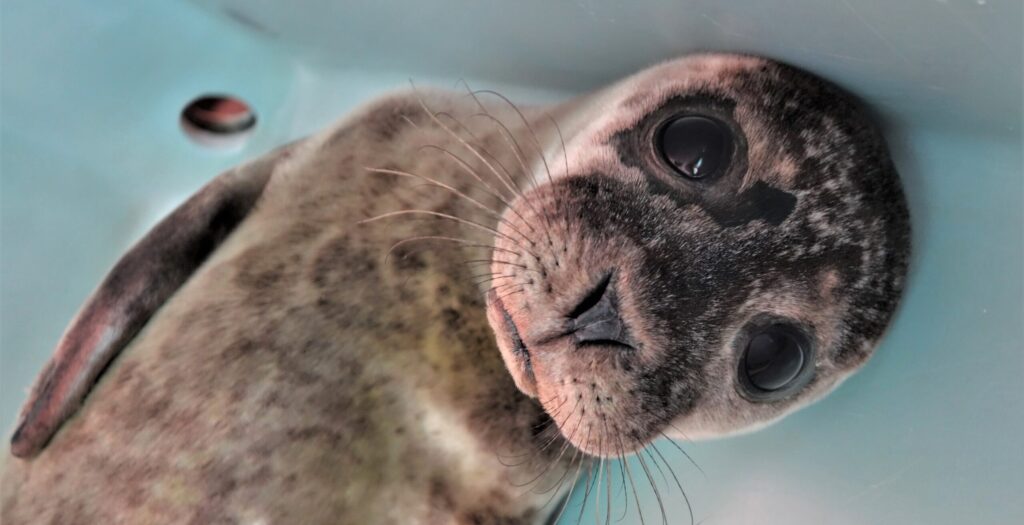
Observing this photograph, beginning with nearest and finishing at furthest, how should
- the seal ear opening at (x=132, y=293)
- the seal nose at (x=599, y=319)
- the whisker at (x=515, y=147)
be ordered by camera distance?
the seal nose at (x=599, y=319) → the whisker at (x=515, y=147) → the seal ear opening at (x=132, y=293)

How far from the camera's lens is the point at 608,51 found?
5.71 feet

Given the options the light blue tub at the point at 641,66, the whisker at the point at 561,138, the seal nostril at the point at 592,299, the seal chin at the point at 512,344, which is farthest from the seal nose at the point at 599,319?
the light blue tub at the point at 641,66

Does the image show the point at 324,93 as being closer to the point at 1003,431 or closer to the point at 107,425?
the point at 107,425

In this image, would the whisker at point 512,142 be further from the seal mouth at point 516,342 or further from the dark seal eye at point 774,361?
the dark seal eye at point 774,361

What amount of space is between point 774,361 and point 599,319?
38 centimetres

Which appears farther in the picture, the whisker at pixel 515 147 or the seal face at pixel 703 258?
the whisker at pixel 515 147

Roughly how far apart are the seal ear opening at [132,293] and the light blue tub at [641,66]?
543 millimetres

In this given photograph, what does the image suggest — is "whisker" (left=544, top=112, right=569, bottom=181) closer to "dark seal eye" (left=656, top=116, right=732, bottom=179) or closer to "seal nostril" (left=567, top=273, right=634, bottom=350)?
"dark seal eye" (left=656, top=116, right=732, bottom=179)

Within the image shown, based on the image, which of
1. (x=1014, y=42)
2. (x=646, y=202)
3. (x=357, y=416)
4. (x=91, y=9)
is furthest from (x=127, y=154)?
(x=1014, y=42)

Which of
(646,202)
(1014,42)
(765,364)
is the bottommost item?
(765,364)

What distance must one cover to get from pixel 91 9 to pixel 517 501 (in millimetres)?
1554

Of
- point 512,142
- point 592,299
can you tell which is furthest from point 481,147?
point 592,299

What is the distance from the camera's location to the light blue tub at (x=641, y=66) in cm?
138

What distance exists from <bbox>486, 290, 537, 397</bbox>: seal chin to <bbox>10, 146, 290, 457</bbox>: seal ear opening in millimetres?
742
